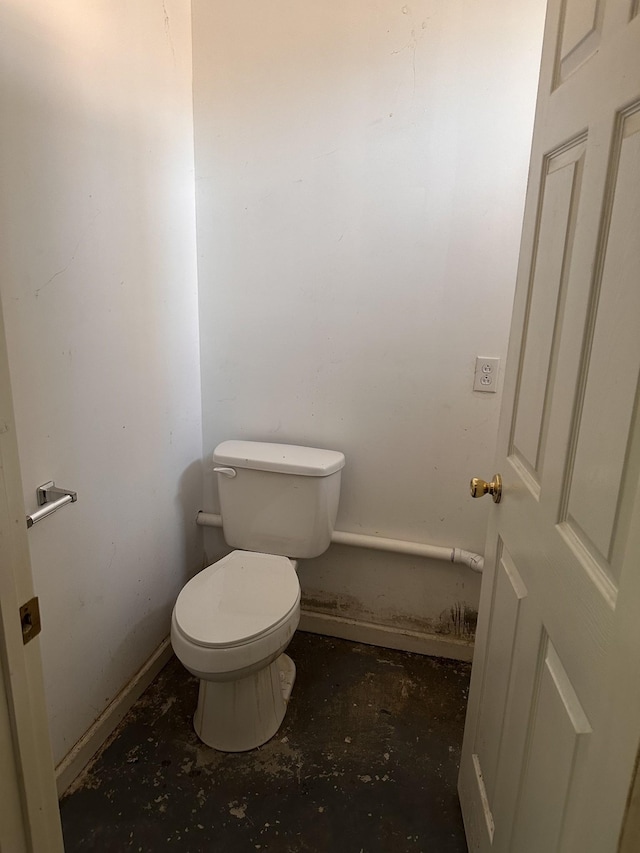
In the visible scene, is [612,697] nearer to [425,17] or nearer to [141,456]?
Answer: [141,456]

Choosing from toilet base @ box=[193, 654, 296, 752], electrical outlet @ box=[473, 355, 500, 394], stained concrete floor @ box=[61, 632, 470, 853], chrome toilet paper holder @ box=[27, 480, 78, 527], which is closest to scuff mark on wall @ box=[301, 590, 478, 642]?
stained concrete floor @ box=[61, 632, 470, 853]

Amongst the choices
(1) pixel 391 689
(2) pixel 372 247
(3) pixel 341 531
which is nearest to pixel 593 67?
(2) pixel 372 247

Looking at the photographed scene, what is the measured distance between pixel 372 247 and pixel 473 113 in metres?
0.47

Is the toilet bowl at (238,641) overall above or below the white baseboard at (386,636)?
above

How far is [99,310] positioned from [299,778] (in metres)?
1.39

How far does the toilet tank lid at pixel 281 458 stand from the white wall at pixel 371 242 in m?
0.09

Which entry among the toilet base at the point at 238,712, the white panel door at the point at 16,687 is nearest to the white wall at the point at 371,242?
the toilet base at the point at 238,712

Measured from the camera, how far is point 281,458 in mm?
1820

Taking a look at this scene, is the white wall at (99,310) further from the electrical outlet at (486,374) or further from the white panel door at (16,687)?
the electrical outlet at (486,374)

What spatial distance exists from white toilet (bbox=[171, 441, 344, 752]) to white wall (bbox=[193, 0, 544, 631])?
0.63 feet

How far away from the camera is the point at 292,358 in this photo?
6.26 feet

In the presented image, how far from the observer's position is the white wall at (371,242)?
1592mm

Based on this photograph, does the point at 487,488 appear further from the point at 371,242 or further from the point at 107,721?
the point at 107,721

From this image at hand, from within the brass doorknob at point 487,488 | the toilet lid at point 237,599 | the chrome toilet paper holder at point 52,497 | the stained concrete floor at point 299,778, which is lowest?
the stained concrete floor at point 299,778
